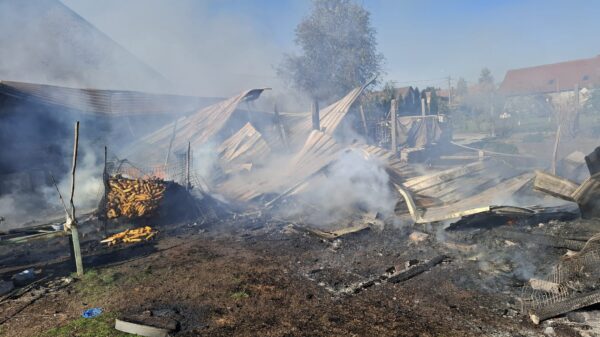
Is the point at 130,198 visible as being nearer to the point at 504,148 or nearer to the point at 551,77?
the point at 504,148

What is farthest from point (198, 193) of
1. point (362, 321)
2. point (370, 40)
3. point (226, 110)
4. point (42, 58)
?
point (370, 40)

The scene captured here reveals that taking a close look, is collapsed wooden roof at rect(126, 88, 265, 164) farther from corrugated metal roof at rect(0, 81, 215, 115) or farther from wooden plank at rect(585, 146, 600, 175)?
wooden plank at rect(585, 146, 600, 175)

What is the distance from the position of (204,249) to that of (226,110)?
879 cm

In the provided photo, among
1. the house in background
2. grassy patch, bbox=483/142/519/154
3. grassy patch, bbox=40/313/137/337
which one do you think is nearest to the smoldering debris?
grassy patch, bbox=40/313/137/337

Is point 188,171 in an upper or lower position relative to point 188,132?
lower

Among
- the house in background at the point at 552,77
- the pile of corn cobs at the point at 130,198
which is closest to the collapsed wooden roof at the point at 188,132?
the pile of corn cobs at the point at 130,198

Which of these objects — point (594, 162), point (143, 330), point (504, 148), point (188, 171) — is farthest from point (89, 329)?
point (504, 148)

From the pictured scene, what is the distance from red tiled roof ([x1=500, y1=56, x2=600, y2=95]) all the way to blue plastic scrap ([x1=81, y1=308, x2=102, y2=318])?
44592 mm

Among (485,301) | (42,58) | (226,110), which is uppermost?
(42,58)

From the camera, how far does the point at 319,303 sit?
4625mm

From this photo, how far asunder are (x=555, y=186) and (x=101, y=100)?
15640 millimetres

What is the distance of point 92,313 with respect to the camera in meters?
4.57

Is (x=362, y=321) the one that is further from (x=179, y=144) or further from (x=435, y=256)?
Result: (x=179, y=144)

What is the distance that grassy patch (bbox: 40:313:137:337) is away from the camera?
160 inches
